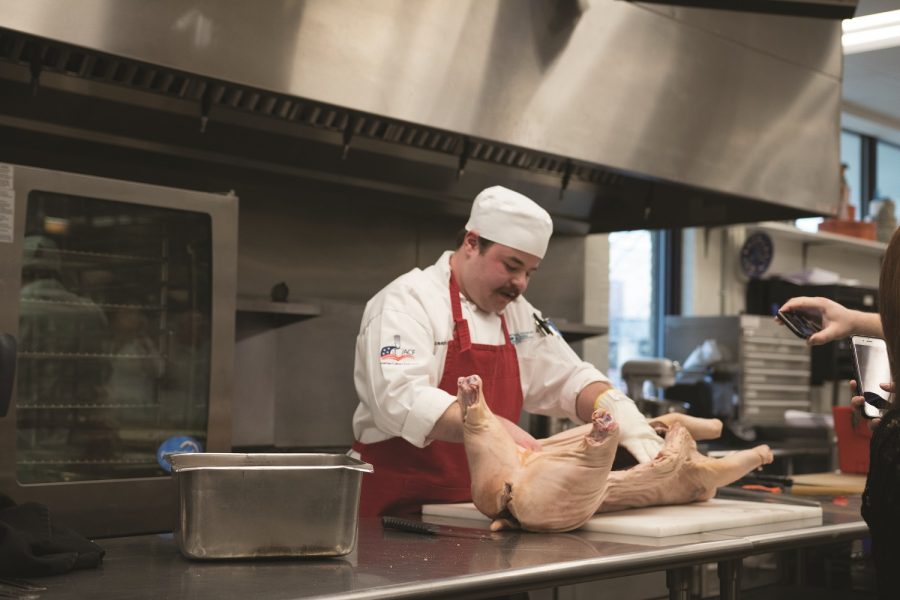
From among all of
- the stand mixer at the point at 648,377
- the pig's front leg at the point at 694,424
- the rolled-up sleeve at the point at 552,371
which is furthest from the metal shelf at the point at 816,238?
the pig's front leg at the point at 694,424

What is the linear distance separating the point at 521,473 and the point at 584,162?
1.45m

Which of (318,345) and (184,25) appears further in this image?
(318,345)

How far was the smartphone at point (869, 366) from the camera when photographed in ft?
6.97

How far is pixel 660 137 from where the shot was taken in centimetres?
347

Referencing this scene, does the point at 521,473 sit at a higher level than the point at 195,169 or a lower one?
lower

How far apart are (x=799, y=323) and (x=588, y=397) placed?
0.66m

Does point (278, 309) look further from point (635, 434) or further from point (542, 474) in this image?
point (542, 474)

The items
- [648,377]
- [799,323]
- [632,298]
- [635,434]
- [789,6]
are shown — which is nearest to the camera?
[799,323]

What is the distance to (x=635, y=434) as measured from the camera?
7.98 ft

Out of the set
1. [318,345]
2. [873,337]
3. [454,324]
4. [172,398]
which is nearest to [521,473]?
[454,324]

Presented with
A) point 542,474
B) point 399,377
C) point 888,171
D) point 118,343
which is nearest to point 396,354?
point 399,377

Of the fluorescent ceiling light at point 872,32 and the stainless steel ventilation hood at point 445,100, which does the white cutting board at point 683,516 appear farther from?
the fluorescent ceiling light at point 872,32

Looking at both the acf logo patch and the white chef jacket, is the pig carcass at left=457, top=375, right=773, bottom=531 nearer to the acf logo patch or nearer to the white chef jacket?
the white chef jacket

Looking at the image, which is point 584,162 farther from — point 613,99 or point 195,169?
point 195,169
